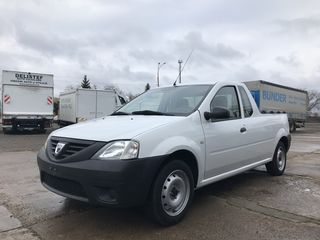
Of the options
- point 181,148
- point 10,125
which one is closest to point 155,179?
point 181,148

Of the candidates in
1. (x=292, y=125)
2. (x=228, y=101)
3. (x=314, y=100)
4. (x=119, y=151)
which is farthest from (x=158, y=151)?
(x=314, y=100)

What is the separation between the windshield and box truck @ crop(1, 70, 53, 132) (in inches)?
648

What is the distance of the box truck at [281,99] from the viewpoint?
21.4 meters

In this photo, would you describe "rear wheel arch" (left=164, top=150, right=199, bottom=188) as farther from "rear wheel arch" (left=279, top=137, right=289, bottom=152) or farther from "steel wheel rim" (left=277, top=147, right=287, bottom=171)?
"rear wheel arch" (left=279, top=137, right=289, bottom=152)

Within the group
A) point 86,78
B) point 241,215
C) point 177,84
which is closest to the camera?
point 241,215

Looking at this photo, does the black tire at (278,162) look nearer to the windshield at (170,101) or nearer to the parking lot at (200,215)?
the parking lot at (200,215)

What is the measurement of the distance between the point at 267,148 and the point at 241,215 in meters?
2.19

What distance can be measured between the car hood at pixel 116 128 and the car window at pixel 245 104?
182 centimetres

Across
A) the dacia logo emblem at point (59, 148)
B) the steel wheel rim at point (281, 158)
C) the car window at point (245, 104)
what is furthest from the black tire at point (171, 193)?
the steel wheel rim at point (281, 158)

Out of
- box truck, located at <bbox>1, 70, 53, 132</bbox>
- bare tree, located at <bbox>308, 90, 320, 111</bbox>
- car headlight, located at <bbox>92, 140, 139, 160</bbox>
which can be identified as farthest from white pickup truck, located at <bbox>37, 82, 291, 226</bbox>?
bare tree, located at <bbox>308, 90, 320, 111</bbox>

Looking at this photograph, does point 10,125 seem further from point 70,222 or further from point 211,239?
point 211,239

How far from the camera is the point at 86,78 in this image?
76812mm

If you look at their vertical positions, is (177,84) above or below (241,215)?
above

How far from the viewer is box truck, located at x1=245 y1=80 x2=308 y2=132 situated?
2138 centimetres
